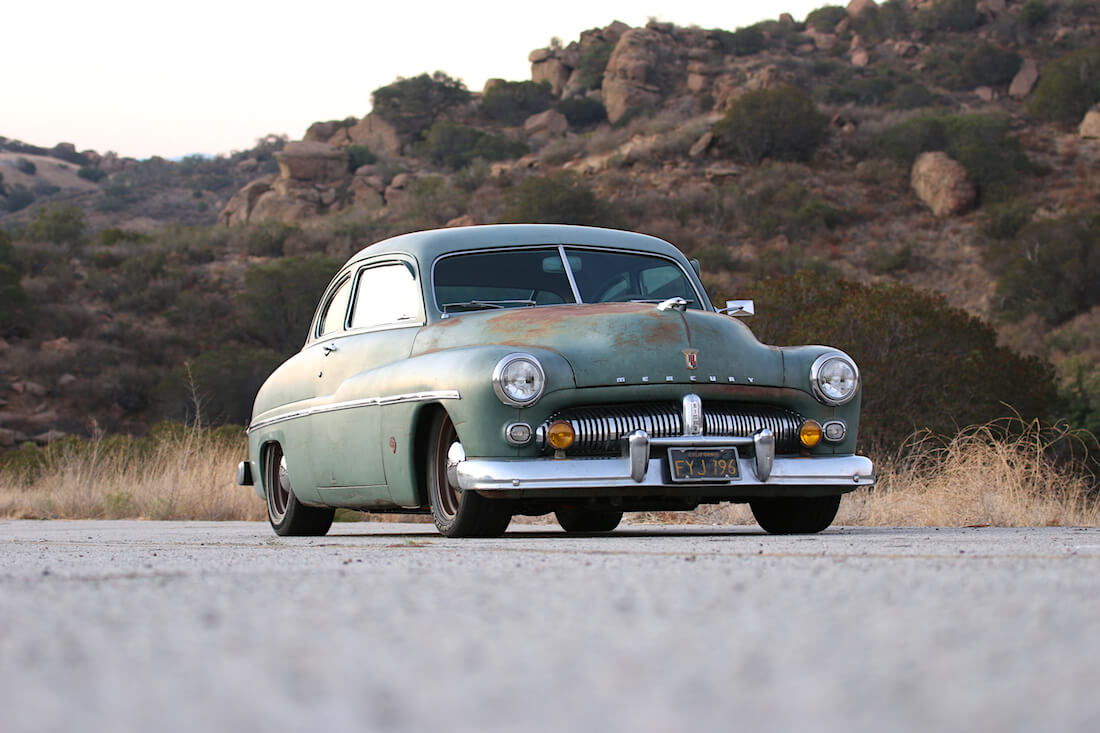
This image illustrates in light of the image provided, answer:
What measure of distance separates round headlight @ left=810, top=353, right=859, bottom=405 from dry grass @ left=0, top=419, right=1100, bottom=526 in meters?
2.58

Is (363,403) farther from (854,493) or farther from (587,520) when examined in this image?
(854,493)

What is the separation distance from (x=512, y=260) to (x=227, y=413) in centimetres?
2701

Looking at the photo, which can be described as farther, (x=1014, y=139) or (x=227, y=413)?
(x=1014, y=139)

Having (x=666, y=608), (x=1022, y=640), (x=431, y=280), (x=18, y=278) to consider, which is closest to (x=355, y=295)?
(x=431, y=280)

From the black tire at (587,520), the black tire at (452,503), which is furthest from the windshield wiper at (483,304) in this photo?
the black tire at (587,520)

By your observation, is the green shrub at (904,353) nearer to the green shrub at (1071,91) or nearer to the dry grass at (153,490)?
the dry grass at (153,490)

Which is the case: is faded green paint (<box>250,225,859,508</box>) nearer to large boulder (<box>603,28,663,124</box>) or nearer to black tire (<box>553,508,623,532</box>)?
black tire (<box>553,508,623,532</box>)

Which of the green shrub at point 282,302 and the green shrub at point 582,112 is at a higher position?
the green shrub at point 582,112

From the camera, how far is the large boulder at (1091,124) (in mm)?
52531

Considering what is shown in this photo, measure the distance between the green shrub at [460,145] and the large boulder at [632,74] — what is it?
24.2 feet

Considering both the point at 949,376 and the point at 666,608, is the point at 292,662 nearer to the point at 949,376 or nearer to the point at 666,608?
the point at 666,608

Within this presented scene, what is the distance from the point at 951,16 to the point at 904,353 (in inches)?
2425

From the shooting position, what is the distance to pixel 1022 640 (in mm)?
2617

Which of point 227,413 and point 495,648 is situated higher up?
point 495,648
